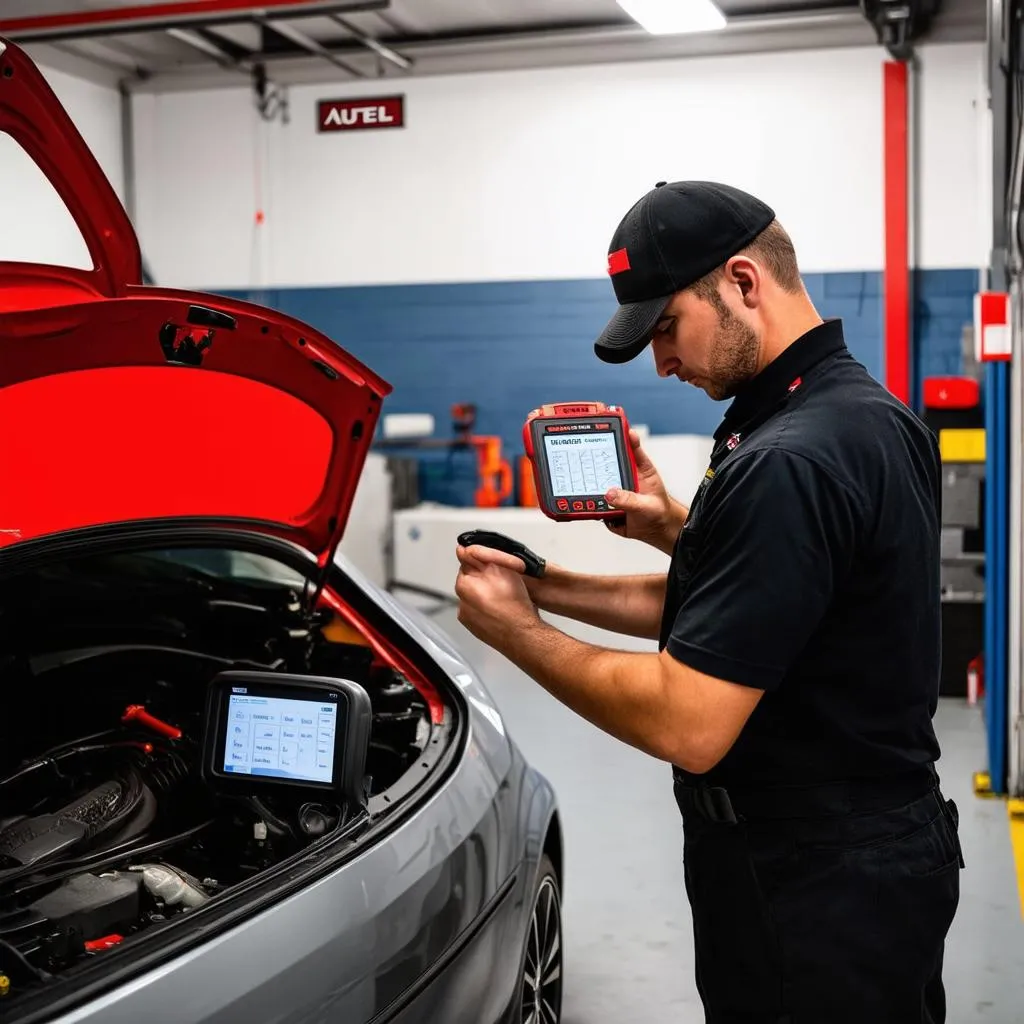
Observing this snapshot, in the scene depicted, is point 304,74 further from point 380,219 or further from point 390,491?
point 390,491

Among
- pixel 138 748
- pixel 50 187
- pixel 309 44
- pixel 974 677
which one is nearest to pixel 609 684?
pixel 138 748

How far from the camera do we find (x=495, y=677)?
21.9 ft

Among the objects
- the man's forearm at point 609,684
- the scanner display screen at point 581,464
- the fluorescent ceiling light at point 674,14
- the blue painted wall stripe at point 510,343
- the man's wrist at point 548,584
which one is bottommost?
the man's forearm at point 609,684

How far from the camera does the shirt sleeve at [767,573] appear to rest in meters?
1.42

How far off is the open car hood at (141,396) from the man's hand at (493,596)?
57 centimetres

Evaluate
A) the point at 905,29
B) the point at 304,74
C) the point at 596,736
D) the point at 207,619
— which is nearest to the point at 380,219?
the point at 304,74

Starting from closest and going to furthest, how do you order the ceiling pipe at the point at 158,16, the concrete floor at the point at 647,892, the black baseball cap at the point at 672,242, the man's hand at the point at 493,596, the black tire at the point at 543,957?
the black baseball cap at the point at 672,242 < the man's hand at the point at 493,596 < the black tire at the point at 543,957 < the concrete floor at the point at 647,892 < the ceiling pipe at the point at 158,16

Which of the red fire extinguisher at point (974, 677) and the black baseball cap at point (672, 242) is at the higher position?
the black baseball cap at point (672, 242)

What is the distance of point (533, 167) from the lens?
8734 mm

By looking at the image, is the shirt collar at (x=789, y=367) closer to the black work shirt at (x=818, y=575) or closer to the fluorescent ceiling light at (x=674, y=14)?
the black work shirt at (x=818, y=575)

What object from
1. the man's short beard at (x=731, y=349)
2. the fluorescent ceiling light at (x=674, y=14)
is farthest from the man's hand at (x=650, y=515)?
the fluorescent ceiling light at (x=674, y=14)

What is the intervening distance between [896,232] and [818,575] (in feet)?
23.4

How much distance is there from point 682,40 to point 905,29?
153 centimetres

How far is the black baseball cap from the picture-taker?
155 centimetres
